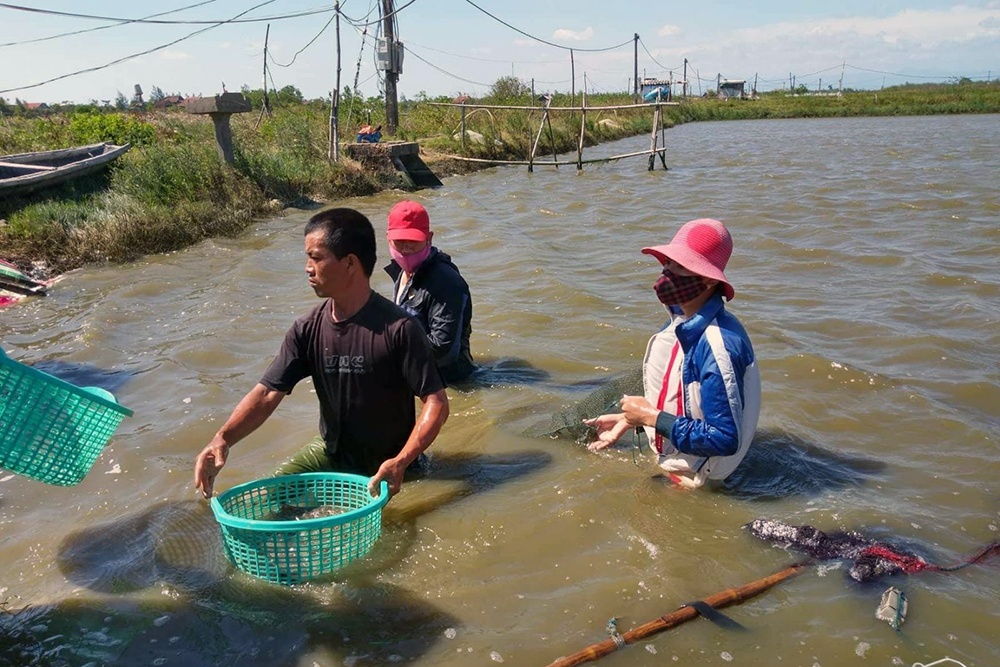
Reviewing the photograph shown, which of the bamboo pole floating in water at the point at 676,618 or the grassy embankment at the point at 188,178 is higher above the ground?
the grassy embankment at the point at 188,178

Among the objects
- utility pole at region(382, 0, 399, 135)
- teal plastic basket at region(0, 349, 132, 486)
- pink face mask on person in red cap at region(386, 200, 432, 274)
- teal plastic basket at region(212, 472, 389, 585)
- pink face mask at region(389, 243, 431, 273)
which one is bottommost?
teal plastic basket at region(212, 472, 389, 585)

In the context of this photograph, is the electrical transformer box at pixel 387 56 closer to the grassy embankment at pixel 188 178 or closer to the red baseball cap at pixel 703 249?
the grassy embankment at pixel 188 178

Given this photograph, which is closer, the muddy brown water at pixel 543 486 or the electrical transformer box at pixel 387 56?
the muddy brown water at pixel 543 486

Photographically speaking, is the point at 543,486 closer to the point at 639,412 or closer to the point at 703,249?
the point at 639,412

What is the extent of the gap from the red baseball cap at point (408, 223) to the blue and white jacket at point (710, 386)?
6.28ft

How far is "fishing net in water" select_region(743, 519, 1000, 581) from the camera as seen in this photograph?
11.2ft

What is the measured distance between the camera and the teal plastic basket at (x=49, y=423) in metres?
3.06

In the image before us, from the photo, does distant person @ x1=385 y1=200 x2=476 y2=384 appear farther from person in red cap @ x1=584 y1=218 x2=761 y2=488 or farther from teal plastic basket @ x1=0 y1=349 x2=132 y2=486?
teal plastic basket @ x1=0 y1=349 x2=132 y2=486

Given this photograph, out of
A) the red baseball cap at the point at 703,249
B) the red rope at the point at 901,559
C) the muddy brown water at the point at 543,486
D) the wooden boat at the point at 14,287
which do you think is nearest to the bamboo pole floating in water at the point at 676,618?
the muddy brown water at the point at 543,486

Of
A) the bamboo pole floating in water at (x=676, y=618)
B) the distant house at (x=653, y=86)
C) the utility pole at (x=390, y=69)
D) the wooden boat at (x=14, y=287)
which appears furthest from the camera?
the distant house at (x=653, y=86)

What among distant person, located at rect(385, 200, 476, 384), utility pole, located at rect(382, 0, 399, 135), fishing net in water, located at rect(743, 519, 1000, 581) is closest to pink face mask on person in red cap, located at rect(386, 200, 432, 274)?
distant person, located at rect(385, 200, 476, 384)

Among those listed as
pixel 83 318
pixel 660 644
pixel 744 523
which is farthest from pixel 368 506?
pixel 83 318

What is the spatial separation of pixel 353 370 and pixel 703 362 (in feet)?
5.35

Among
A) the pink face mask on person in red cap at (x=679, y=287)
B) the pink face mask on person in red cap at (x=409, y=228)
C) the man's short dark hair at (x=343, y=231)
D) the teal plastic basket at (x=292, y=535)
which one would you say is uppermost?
the man's short dark hair at (x=343, y=231)
